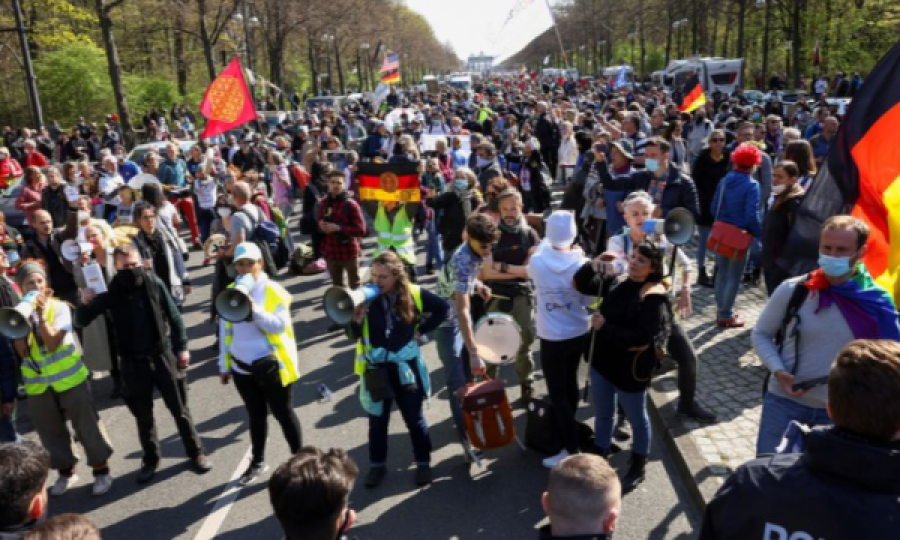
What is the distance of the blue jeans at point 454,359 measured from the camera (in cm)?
529

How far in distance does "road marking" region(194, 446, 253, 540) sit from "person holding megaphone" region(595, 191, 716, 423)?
9.82 feet

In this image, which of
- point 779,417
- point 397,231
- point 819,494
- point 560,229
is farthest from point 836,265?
Result: point 397,231

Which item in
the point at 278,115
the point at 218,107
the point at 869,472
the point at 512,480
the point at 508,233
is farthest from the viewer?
the point at 278,115

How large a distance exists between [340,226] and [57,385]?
3505mm

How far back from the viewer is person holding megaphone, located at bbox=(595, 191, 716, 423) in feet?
15.6

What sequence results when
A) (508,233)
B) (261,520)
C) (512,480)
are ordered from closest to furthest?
1. (261,520)
2. (512,480)
3. (508,233)

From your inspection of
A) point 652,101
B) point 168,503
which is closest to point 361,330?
point 168,503

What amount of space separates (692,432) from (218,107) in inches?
367

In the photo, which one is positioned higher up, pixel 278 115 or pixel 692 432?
pixel 278 115

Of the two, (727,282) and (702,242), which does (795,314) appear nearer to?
(727,282)

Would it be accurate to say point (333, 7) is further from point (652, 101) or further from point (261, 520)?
point (261, 520)

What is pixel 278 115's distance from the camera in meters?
28.3

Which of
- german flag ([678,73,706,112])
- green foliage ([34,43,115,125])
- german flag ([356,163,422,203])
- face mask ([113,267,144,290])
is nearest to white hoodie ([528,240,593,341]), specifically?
face mask ([113,267,144,290])

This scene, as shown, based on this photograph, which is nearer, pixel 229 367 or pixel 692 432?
pixel 229 367
